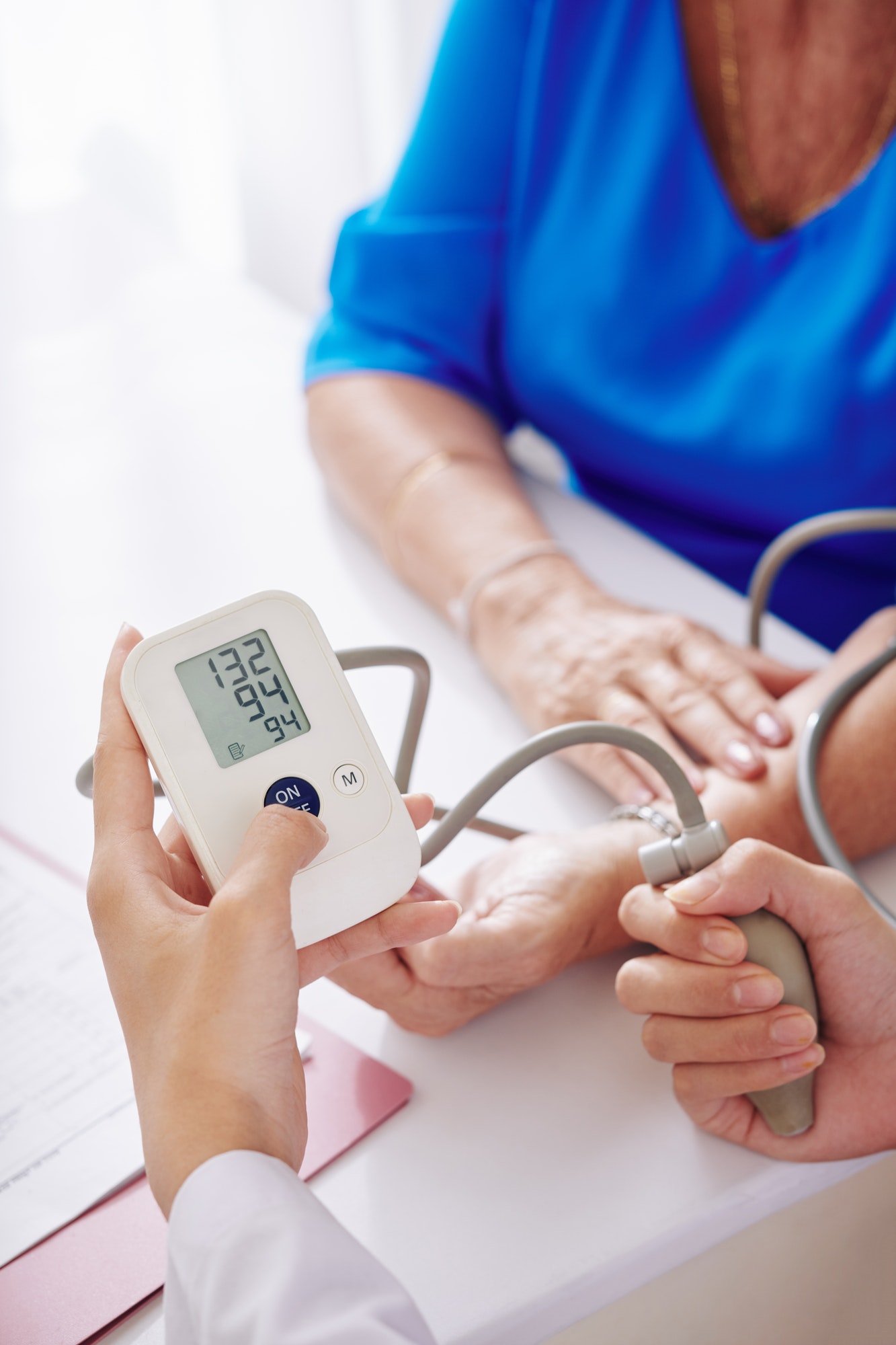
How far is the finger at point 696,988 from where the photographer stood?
0.48 m

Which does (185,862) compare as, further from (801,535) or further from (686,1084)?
(801,535)

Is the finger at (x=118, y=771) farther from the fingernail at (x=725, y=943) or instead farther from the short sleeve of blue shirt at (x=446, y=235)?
the short sleeve of blue shirt at (x=446, y=235)

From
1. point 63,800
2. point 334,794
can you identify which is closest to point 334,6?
point 63,800

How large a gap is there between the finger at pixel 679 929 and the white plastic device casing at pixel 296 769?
10 cm

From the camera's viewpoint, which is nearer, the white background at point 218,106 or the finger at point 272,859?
the finger at point 272,859

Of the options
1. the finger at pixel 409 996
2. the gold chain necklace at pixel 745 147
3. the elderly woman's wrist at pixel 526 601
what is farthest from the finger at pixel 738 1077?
the gold chain necklace at pixel 745 147

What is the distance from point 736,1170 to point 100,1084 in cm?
29

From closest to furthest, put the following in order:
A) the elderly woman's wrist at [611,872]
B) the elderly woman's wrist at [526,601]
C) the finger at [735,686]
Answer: the elderly woman's wrist at [611,872] < the finger at [735,686] < the elderly woman's wrist at [526,601]

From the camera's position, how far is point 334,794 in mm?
480

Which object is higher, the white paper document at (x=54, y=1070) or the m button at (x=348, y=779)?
the m button at (x=348, y=779)

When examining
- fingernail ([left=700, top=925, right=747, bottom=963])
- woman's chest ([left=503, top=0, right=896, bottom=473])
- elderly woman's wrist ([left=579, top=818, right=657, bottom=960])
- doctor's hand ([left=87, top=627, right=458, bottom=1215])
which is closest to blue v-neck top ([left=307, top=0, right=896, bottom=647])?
woman's chest ([left=503, top=0, right=896, bottom=473])

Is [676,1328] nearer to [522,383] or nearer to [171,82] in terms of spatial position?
[522,383]

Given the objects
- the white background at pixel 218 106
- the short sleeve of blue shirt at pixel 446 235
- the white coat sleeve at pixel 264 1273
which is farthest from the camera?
the white background at pixel 218 106

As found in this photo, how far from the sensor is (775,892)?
48 centimetres
